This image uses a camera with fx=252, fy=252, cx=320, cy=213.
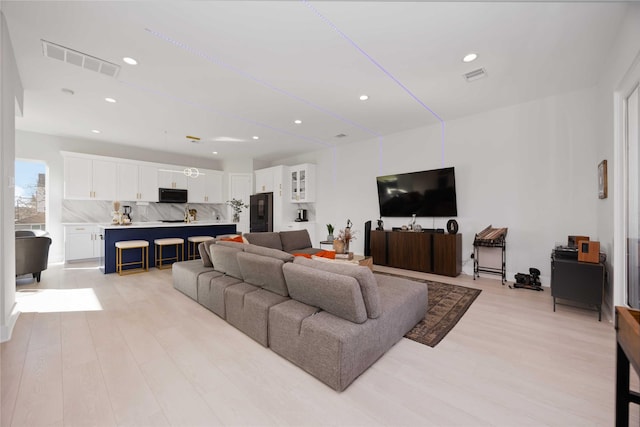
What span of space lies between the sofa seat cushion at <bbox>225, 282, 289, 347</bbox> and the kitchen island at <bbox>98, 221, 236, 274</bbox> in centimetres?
356

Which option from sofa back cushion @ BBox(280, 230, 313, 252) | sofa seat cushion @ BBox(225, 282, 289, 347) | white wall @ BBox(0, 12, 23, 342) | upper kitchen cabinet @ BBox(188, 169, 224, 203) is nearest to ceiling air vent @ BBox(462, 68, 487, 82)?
sofa seat cushion @ BBox(225, 282, 289, 347)

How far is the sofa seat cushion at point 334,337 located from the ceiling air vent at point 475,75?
277 cm

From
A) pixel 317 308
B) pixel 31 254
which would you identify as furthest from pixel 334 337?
pixel 31 254

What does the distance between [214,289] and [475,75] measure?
158 inches

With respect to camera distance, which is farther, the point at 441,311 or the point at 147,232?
the point at 147,232

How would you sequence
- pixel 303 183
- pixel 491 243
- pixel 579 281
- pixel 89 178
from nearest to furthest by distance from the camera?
1. pixel 579 281
2. pixel 491 243
3. pixel 89 178
4. pixel 303 183

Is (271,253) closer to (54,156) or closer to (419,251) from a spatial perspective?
(419,251)

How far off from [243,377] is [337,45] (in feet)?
9.93

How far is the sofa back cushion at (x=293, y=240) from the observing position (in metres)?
4.79

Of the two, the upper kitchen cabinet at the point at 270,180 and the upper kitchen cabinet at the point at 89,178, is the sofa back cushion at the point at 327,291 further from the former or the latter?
the upper kitchen cabinet at the point at 89,178

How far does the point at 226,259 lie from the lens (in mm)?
2881

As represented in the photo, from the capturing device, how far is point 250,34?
93.3 inches

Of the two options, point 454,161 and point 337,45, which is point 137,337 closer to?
point 337,45

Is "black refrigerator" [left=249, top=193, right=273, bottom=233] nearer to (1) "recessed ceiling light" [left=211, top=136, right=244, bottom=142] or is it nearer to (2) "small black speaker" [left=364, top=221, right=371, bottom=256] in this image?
(1) "recessed ceiling light" [left=211, top=136, right=244, bottom=142]
